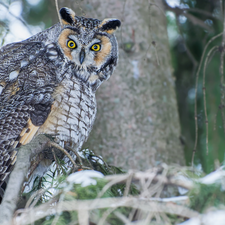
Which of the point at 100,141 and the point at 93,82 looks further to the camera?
the point at 100,141

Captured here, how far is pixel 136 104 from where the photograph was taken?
2.35 m

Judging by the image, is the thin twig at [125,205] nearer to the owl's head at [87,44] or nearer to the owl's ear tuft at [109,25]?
the owl's head at [87,44]

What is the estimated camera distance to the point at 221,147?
91.3 inches

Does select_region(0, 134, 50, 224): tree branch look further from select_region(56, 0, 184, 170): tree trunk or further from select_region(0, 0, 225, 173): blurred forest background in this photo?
select_region(0, 0, 225, 173): blurred forest background

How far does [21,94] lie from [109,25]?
725 mm

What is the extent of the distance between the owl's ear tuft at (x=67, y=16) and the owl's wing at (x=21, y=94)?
0.74 ft

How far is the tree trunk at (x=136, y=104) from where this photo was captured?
2.22 metres

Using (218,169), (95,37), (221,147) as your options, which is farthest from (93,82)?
(218,169)

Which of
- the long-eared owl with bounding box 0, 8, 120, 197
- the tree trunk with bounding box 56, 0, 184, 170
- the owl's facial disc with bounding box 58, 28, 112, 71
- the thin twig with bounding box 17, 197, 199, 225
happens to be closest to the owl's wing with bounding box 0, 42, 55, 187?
the long-eared owl with bounding box 0, 8, 120, 197

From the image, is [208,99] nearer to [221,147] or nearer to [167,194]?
[221,147]

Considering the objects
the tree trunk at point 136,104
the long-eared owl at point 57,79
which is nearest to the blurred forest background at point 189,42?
the tree trunk at point 136,104

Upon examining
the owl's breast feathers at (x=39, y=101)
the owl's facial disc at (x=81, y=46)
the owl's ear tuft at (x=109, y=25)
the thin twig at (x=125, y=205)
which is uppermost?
the owl's ear tuft at (x=109, y=25)

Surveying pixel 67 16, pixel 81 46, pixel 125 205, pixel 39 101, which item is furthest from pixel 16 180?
pixel 67 16

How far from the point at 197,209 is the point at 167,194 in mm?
1363
